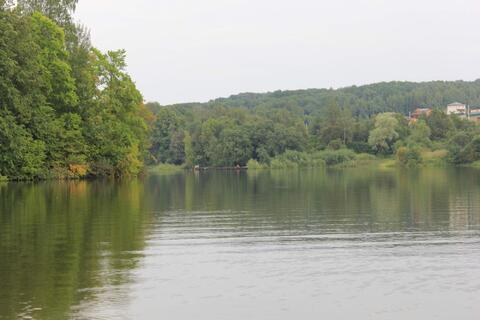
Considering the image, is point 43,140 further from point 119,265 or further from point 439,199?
point 119,265

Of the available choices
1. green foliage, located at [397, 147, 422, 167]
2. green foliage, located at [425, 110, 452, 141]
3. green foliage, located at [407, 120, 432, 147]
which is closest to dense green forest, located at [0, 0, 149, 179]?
green foliage, located at [397, 147, 422, 167]

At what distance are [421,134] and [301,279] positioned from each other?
14636 centimetres

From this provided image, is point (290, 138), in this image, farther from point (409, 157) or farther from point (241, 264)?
point (241, 264)

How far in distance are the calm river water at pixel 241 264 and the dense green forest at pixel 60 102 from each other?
3070 cm

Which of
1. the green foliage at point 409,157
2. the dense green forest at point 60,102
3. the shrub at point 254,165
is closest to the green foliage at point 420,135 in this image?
the green foliage at point 409,157

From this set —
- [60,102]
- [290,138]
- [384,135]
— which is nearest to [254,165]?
[290,138]

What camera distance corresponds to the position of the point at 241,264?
15.9 m

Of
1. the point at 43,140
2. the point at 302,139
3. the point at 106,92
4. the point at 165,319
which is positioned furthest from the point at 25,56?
the point at 302,139

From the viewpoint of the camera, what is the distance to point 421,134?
155m

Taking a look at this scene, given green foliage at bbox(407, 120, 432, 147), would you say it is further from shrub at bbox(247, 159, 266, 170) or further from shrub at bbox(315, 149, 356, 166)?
shrub at bbox(247, 159, 266, 170)

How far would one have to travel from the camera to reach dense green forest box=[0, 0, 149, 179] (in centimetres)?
5701

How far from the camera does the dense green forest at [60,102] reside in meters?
57.0

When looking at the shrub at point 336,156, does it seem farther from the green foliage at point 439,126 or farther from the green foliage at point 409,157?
the green foliage at point 439,126

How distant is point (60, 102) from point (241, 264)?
178 feet
